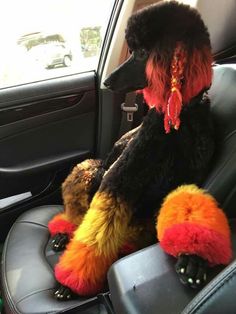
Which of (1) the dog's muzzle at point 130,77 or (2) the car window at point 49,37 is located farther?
(2) the car window at point 49,37

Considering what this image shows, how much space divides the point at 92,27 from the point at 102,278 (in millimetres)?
1236

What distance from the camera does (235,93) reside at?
1.24 meters

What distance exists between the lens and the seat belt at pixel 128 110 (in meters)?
1.94

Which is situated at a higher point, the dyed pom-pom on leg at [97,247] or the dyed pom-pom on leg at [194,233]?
the dyed pom-pom on leg at [194,233]

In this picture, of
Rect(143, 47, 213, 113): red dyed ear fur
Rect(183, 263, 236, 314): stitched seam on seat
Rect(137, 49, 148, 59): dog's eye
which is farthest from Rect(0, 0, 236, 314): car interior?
Rect(137, 49, 148, 59): dog's eye

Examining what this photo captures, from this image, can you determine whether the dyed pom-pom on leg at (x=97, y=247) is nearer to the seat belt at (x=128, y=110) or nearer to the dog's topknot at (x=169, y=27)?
the dog's topknot at (x=169, y=27)

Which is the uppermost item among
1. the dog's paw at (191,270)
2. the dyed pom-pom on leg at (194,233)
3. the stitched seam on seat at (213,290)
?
the stitched seam on seat at (213,290)

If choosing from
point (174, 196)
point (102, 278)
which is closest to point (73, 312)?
point (102, 278)

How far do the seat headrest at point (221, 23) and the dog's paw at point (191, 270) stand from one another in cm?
91

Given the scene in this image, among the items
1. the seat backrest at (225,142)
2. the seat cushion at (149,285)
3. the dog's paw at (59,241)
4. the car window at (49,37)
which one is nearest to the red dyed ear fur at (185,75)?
the seat backrest at (225,142)

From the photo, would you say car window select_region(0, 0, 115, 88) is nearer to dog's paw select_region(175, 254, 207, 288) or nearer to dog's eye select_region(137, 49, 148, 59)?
dog's eye select_region(137, 49, 148, 59)

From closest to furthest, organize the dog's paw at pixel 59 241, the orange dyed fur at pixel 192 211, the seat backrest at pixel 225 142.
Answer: the orange dyed fur at pixel 192 211, the seat backrest at pixel 225 142, the dog's paw at pixel 59 241

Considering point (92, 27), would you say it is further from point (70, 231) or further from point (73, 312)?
point (73, 312)

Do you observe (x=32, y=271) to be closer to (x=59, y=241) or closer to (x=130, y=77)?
(x=59, y=241)
